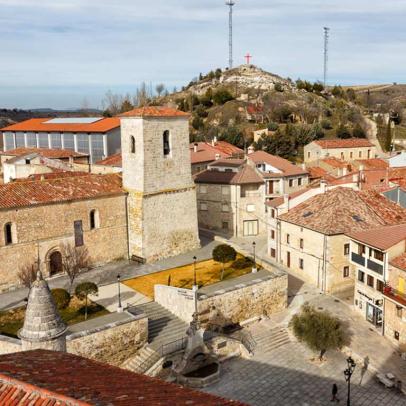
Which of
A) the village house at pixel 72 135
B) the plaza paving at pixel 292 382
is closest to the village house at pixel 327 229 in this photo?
the plaza paving at pixel 292 382

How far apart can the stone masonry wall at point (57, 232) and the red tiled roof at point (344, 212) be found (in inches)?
477

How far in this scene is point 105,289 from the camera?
28641 mm

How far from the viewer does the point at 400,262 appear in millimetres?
26062

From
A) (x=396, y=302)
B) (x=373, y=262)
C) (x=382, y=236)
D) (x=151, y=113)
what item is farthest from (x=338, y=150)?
(x=396, y=302)

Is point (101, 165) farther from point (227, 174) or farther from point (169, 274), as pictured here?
point (169, 274)

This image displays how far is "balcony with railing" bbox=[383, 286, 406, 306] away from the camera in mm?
25156

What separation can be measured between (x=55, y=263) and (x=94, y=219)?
3816 mm

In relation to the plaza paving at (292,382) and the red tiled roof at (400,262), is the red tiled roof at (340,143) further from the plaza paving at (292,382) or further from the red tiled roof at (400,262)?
the plaza paving at (292,382)

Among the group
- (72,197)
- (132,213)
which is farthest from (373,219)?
(72,197)

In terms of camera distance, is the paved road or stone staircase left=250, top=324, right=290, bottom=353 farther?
the paved road

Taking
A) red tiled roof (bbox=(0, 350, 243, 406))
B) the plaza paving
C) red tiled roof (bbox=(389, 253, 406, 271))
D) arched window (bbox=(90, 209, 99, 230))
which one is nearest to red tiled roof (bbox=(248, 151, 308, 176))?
arched window (bbox=(90, 209, 99, 230))

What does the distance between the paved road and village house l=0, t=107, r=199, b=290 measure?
2.16 feet

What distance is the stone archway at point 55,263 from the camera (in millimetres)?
30775

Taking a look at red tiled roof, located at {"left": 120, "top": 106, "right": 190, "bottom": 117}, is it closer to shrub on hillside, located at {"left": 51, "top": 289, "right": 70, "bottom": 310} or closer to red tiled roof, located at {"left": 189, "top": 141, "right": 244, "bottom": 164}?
shrub on hillside, located at {"left": 51, "top": 289, "right": 70, "bottom": 310}
